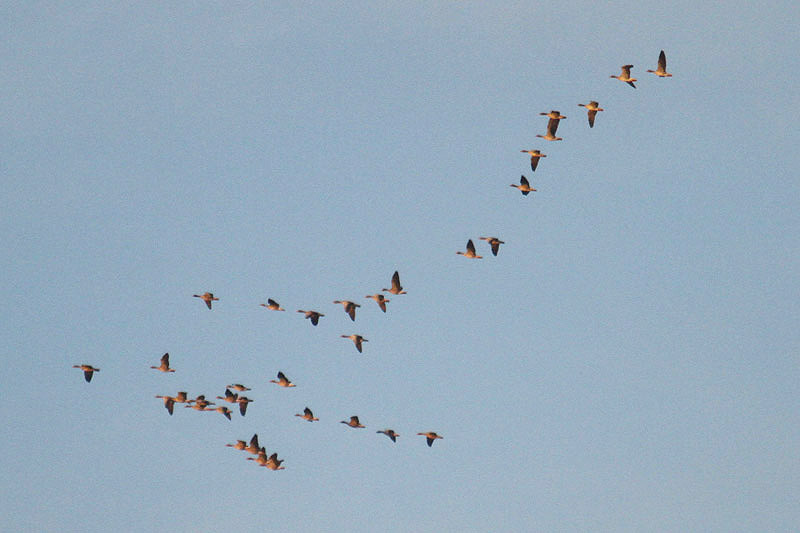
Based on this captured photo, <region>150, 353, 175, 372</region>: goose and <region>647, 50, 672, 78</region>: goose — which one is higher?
<region>647, 50, 672, 78</region>: goose

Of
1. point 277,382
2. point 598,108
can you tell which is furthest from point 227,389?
point 598,108

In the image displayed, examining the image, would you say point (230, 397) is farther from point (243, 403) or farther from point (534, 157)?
point (534, 157)

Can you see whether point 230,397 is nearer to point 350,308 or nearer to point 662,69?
point 350,308

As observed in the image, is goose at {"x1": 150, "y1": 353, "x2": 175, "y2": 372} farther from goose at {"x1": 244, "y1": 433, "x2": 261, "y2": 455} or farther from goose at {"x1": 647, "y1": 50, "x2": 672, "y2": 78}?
goose at {"x1": 647, "y1": 50, "x2": 672, "y2": 78}

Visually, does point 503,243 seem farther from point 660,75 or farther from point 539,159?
point 660,75

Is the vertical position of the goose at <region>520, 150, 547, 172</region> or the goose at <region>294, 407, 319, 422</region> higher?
the goose at <region>520, 150, 547, 172</region>

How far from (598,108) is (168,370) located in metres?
34.3

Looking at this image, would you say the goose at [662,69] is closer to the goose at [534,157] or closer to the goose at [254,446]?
the goose at [534,157]

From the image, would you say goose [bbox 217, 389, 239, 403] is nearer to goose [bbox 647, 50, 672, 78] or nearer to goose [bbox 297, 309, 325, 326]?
goose [bbox 297, 309, 325, 326]

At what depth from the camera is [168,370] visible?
128m

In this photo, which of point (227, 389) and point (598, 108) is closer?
point (598, 108)

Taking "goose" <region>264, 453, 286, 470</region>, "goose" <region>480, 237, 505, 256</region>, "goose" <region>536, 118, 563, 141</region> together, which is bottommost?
"goose" <region>264, 453, 286, 470</region>

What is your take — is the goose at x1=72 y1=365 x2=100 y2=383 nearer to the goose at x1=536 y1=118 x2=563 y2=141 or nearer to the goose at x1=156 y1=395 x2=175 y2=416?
the goose at x1=156 y1=395 x2=175 y2=416

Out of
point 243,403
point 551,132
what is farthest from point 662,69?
point 243,403
